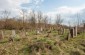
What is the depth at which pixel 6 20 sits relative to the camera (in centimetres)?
3900

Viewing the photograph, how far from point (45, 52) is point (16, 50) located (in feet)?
6.84

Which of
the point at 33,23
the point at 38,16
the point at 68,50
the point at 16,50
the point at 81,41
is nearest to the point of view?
the point at 16,50

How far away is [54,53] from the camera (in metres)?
12.7

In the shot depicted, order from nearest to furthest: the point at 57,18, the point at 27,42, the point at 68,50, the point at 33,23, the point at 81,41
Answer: the point at 68,50 → the point at 27,42 → the point at 81,41 → the point at 33,23 → the point at 57,18

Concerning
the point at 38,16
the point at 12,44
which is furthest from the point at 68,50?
the point at 38,16

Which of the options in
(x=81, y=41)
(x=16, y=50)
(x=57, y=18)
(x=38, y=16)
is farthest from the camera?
(x=57, y=18)

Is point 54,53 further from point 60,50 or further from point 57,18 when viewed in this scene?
point 57,18

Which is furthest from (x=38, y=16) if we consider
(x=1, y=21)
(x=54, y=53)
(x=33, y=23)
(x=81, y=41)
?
(x=54, y=53)

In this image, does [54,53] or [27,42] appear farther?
[27,42]

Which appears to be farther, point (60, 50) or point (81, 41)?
point (81, 41)

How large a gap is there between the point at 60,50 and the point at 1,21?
27.7 metres

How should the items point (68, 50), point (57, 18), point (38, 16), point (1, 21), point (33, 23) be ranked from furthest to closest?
point (57, 18) < point (38, 16) < point (33, 23) < point (1, 21) < point (68, 50)

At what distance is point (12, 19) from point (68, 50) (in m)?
28.9

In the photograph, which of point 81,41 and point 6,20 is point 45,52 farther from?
point 6,20
